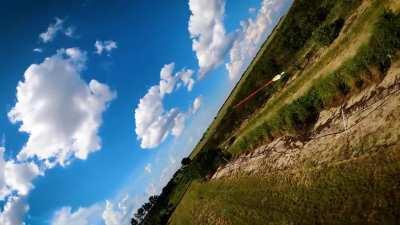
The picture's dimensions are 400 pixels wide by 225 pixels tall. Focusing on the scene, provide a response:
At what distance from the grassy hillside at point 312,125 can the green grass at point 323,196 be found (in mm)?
121

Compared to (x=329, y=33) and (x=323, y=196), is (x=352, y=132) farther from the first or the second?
(x=329, y=33)

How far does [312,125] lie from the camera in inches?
2427

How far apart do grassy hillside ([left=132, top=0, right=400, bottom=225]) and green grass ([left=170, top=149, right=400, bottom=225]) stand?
4.8 inches

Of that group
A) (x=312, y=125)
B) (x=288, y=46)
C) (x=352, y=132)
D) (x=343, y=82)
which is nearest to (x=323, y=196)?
(x=352, y=132)

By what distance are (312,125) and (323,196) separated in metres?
17.2

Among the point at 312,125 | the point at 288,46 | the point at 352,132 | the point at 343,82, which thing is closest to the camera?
the point at 352,132

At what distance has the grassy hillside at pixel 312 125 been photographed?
133 feet

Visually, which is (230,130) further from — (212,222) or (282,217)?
(282,217)

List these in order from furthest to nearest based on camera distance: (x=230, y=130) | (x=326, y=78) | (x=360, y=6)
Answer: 1. (x=230, y=130)
2. (x=360, y=6)
3. (x=326, y=78)

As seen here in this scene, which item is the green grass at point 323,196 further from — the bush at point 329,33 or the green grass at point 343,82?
the bush at point 329,33

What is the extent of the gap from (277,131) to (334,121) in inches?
724

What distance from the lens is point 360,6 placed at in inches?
2749

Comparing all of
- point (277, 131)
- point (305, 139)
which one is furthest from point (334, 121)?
point (277, 131)

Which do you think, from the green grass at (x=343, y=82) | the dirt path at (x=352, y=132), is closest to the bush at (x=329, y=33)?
the green grass at (x=343, y=82)
